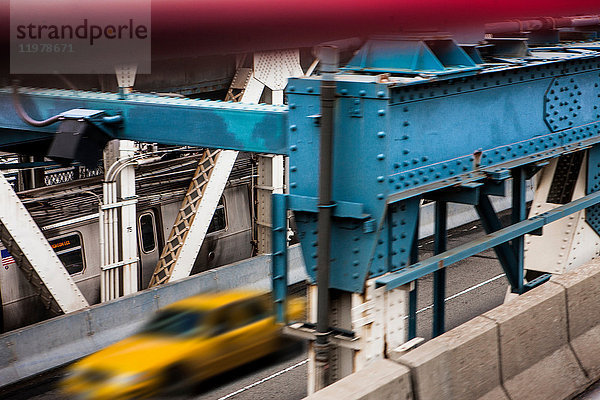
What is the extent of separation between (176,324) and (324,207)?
6481 millimetres

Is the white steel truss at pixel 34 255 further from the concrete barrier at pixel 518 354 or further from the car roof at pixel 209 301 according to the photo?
the concrete barrier at pixel 518 354

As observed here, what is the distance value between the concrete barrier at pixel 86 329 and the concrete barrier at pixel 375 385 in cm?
943

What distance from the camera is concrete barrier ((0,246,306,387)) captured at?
13503mm

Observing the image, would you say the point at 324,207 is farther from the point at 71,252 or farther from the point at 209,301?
the point at 71,252

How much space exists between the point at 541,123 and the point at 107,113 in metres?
4.83

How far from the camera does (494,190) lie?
335 inches

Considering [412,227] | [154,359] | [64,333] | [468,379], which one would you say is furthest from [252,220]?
[468,379]

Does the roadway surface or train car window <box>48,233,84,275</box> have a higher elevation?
train car window <box>48,233,84,275</box>

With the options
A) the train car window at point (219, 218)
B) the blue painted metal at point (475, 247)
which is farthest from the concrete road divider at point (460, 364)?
the train car window at point (219, 218)

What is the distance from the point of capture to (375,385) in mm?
5309

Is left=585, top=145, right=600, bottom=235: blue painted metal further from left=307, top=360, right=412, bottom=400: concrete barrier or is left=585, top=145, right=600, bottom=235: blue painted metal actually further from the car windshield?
left=307, top=360, right=412, bottom=400: concrete barrier

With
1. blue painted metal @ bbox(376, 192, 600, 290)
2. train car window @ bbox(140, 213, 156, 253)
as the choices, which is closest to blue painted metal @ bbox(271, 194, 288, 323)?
blue painted metal @ bbox(376, 192, 600, 290)

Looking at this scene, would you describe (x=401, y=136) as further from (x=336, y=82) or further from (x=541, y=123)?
(x=541, y=123)

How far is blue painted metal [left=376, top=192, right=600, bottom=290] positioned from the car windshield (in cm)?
556
